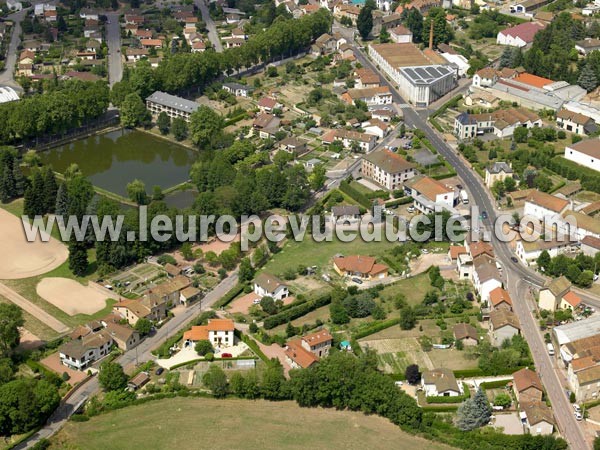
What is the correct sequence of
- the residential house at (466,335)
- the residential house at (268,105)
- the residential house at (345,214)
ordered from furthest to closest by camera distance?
1. the residential house at (268,105)
2. the residential house at (345,214)
3. the residential house at (466,335)

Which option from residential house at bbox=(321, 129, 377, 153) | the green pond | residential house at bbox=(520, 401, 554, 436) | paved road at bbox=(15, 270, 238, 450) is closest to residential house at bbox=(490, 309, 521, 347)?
residential house at bbox=(520, 401, 554, 436)

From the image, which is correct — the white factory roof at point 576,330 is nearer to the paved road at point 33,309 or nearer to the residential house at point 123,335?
the residential house at point 123,335

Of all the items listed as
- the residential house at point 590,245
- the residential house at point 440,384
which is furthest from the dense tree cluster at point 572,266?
the residential house at point 440,384

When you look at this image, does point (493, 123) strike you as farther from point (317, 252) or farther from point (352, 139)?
point (317, 252)

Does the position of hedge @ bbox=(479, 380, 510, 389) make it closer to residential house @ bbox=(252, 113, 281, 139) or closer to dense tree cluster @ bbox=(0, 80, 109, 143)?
residential house @ bbox=(252, 113, 281, 139)

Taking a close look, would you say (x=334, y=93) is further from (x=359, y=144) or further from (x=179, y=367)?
(x=179, y=367)

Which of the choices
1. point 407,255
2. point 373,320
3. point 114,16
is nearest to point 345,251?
point 407,255
